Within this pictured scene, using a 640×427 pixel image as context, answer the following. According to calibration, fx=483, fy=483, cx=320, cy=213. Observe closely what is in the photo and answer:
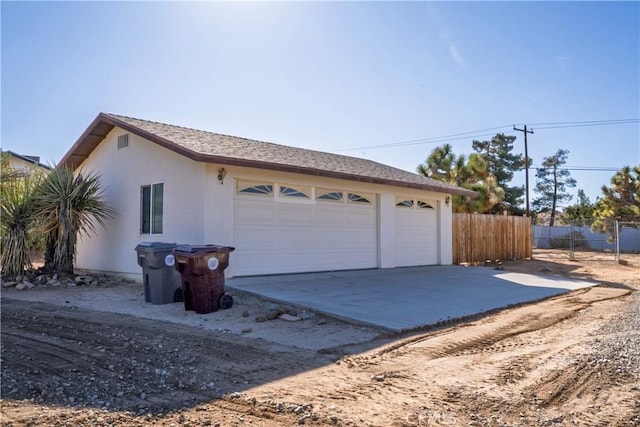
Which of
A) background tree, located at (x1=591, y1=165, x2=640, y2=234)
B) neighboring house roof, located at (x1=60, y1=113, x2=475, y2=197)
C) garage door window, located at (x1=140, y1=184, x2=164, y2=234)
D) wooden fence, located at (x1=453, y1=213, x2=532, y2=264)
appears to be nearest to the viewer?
neighboring house roof, located at (x1=60, y1=113, x2=475, y2=197)

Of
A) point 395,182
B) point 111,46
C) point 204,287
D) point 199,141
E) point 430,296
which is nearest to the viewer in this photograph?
point 204,287

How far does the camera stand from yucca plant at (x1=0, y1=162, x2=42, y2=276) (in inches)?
481

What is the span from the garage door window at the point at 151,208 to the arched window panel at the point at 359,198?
522 centimetres

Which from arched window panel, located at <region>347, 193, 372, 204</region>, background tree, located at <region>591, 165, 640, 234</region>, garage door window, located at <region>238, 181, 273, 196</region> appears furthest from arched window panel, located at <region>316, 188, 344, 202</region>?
background tree, located at <region>591, 165, 640, 234</region>

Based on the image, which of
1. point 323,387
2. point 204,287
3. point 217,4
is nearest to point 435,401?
point 323,387

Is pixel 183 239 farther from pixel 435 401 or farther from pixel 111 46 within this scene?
pixel 435 401

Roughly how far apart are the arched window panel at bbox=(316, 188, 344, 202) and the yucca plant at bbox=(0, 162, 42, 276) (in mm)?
7351

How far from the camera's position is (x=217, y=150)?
434 inches

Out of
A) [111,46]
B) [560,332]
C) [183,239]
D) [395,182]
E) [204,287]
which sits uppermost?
[111,46]

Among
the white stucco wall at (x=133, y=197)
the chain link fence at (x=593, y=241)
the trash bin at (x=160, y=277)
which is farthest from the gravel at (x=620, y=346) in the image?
the chain link fence at (x=593, y=241)

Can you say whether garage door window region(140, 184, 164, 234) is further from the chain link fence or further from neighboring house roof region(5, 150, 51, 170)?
the chain link fence

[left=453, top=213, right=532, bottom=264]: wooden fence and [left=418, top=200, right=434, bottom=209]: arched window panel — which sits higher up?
[left=418, top=200, right=434, bottom=209]: arched window panel

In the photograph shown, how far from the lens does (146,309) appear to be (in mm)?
8773

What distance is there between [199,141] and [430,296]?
6620 millimetres
